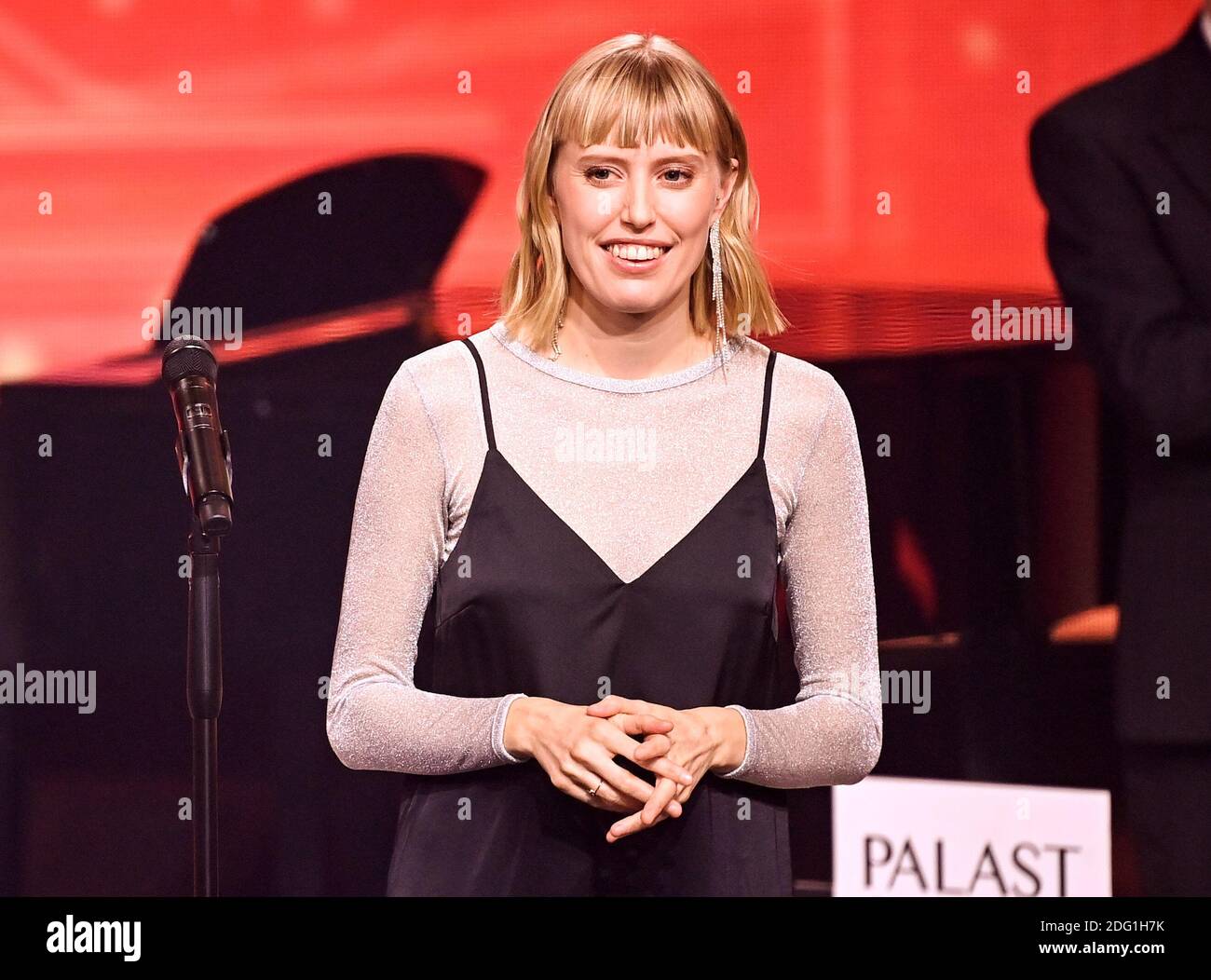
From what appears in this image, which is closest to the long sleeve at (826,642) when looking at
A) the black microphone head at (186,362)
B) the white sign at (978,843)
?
the white sign at (978,843)

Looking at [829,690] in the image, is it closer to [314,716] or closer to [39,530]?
[314,716]

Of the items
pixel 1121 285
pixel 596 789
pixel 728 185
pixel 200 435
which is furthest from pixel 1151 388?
pixel 200 435

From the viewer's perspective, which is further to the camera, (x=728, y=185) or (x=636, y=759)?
(x=728, y=185)

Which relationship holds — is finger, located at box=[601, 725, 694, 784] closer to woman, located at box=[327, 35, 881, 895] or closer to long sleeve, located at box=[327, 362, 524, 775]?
woman, located at box=[327, 35, 881, 895]

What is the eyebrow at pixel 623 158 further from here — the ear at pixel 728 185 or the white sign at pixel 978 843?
the white sign at pixel 978 843

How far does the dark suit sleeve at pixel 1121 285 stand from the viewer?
2553mm

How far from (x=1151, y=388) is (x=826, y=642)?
3.31ft

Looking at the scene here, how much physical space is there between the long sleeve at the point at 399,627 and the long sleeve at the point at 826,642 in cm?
38

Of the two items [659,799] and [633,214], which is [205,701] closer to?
[659,799]

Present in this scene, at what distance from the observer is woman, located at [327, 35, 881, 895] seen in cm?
195

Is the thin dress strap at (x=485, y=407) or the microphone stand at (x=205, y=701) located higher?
the thin dress strap at (x=485, y=407)

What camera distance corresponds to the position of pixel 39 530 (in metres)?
2.62

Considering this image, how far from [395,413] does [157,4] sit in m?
1.15

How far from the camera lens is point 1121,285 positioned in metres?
2.57
